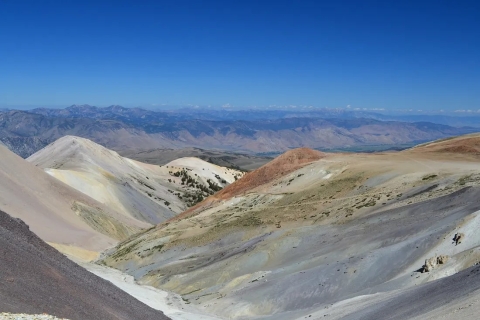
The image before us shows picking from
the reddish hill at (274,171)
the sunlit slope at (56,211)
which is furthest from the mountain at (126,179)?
the reddish hill at (274,171)

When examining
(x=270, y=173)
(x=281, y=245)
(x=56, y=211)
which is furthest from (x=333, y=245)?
(x=56, y=211)

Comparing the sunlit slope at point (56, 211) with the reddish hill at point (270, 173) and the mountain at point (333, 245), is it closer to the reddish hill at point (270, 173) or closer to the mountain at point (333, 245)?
the mountain at point (333, 245)

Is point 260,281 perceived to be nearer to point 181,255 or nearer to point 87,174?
point 181,255

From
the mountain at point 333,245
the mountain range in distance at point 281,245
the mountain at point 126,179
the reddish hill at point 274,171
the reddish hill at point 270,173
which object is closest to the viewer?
the mountain range in distance at point 281,245

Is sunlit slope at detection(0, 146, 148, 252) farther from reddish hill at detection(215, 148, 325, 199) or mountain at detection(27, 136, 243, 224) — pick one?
reddish hill at detection(215, 148, 325, 199)

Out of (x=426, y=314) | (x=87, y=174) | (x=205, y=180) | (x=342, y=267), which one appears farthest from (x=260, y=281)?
(x=205, y=180)

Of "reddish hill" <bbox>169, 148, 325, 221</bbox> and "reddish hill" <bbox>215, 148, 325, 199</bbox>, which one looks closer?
"reddish hill" <bbox>169, 148, 325, 221</bbox>

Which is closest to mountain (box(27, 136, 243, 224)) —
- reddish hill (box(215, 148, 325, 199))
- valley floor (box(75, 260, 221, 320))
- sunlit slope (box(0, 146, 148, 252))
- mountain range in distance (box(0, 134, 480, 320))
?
mountain range in distance (box(0, 134, 480, 320))
